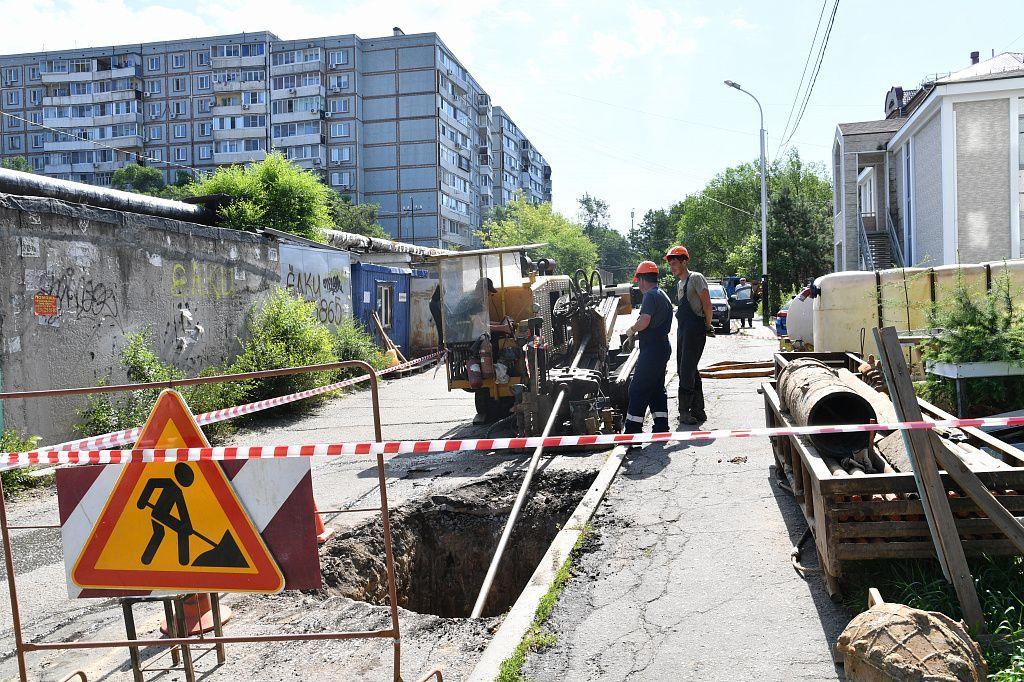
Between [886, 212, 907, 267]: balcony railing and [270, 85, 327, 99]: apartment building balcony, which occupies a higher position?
[270, 85, 327, 99]: apartment building balcony

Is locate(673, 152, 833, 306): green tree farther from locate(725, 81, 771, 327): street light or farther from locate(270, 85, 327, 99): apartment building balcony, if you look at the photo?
locate(270, 85, 327, 99): apartment building balcony

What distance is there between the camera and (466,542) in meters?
6.95

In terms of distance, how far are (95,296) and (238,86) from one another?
7904 cm

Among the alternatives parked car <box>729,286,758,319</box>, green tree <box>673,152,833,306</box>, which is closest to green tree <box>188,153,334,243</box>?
parked car <box>729,286,758,319</box>

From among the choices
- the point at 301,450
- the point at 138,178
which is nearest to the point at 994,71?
the point at 301,450

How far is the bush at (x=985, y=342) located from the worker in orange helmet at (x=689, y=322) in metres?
2.40

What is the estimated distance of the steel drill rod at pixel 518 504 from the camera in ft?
16.3

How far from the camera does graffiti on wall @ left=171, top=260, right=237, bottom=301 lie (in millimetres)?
12086

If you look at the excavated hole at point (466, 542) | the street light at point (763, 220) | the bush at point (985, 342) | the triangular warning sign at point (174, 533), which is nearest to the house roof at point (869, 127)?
the street light at point (763, 220)

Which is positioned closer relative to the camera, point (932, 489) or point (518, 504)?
point (932, 489)

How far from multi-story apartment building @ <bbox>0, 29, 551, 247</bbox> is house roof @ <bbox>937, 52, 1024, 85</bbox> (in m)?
56.7

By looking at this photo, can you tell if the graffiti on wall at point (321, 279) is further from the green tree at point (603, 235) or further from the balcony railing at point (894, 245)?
the green tree at point (603, 235)

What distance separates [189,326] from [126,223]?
6.79ft

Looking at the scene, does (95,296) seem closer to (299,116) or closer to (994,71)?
(994,71)
